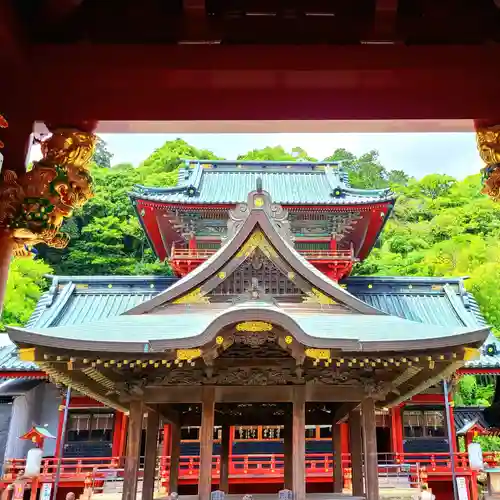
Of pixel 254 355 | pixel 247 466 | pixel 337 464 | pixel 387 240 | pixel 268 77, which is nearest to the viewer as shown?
pixel 268 77

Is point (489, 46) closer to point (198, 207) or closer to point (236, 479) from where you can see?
point (236, 479)

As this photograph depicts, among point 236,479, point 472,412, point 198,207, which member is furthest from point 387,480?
point 198,207

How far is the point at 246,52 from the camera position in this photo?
2.75 m

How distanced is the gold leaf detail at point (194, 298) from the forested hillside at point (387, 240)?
16.4m

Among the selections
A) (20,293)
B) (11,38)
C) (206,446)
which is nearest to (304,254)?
(206,446)

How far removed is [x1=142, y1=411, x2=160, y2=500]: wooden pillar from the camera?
760 cm

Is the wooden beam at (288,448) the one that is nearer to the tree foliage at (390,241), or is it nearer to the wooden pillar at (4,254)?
the wooden pillar at (4,254)

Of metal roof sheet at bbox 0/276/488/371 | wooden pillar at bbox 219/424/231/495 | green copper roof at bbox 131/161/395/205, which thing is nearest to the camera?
wooden pillar at bbox 219/424/231/495

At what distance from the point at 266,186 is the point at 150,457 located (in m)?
13.8

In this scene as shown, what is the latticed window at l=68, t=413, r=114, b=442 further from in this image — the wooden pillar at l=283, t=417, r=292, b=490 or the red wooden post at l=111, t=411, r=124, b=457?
the wooden pillar at l=283, t=417, r=292, b=490

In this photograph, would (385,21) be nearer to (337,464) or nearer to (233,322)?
(233,322)

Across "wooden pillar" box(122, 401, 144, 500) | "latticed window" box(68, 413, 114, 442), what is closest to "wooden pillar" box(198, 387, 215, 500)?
"wooden pillar" box(122, 401, 144, 500)

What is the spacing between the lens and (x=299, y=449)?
22.1ft

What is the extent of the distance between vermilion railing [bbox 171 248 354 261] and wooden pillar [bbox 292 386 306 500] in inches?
341
